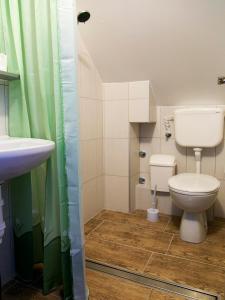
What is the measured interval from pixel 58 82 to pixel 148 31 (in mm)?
952

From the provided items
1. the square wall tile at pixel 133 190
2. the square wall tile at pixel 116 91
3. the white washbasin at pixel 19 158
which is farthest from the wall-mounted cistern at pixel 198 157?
the white washbasin at pixel 19 158

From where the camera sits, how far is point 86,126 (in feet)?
6.50

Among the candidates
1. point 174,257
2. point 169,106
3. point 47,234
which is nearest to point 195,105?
point 169,106

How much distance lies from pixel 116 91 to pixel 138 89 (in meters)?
0.21

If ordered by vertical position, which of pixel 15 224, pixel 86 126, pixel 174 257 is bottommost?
pixel 174 257

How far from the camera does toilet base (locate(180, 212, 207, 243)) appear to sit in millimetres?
1724

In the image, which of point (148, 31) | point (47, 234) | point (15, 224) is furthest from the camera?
point (148, 31)

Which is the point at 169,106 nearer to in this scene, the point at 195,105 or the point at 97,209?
the point at 195,105

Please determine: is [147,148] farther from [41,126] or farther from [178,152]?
[41,126]

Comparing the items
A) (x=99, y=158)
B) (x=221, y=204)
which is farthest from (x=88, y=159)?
(x=221, y=204)

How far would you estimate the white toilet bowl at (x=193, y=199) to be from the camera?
1.60 meters

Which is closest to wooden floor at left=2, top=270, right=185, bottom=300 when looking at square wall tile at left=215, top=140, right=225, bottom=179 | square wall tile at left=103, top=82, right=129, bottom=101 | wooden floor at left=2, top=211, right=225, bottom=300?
wooden floor at left=2, top=211, right=225, bottom=300

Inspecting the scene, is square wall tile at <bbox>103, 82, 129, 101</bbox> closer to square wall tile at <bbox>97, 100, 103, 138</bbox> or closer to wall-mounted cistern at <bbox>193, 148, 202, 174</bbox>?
square wall tile at <bbox>97, 100, 103, 138</bbox>

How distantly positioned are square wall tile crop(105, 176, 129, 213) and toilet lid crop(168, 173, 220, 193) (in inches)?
22.4
